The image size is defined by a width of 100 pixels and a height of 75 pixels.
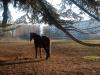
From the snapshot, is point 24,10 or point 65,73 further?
point 65,73

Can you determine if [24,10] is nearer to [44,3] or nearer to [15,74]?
[44,3]

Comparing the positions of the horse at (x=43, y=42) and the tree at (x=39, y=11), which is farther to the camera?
the horse at (x=43, y=42)

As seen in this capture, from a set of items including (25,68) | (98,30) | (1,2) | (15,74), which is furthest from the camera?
(25,68)

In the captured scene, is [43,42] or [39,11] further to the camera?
[43,42]

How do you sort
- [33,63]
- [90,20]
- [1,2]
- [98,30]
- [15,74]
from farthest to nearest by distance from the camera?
[33,63], [15,74], [1,2], [90,20], [98,30]

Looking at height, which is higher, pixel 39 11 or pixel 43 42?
pixel 39 11

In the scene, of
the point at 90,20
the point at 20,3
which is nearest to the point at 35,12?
the point at 20,3

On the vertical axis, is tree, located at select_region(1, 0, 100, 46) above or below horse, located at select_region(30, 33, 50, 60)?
above

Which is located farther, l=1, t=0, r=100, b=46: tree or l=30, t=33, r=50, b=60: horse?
l=30, t=33, r=50, b=60: horse

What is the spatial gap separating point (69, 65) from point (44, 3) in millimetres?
6747

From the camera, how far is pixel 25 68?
12922 millimetres

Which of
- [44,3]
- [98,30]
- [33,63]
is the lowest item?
[33,63]

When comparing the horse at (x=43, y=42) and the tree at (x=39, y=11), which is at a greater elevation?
the tree at (x=39, y=11)

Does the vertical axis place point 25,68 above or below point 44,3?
below
